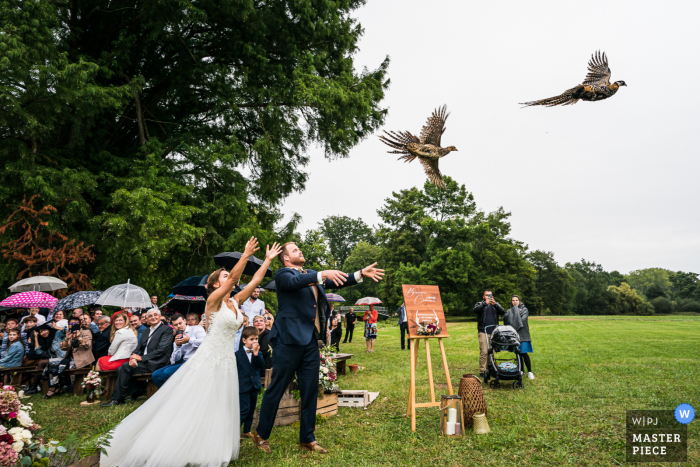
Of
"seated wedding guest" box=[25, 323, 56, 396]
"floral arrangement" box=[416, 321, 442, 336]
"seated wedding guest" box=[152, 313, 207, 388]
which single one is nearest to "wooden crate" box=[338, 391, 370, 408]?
"floral arrangement" box=[416, 321, 442, 336]

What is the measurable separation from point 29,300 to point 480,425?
10.6 meters

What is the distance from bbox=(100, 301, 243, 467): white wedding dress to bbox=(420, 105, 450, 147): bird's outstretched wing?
15.9ft

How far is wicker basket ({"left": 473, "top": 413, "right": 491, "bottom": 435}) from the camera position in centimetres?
514

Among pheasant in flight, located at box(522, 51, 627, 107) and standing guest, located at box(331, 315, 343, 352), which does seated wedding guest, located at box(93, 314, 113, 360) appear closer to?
standing guest, located at box(331, 315, 343, 352)

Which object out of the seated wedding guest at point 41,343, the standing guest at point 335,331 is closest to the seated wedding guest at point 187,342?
the seated wedding guest at point 41,343

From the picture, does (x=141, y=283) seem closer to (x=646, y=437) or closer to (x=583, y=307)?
(x=646, y=437)

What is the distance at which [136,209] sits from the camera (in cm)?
1077

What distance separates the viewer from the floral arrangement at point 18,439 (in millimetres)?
2869

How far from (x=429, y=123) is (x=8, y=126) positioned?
10.5 metres

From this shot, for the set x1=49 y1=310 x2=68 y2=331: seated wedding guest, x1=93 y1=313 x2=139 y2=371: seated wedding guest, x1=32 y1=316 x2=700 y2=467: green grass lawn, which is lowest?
x1=32 y1=316 x2=700 y2=467: green grass lawn

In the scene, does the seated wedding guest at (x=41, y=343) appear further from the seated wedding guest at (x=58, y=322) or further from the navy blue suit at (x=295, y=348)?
the navy blue suit at (x=295, y=348)

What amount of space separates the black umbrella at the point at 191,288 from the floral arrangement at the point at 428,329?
21.8ft

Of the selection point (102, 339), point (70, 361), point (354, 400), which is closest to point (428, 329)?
point (354, 400)

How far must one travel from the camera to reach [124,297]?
32.2ft
